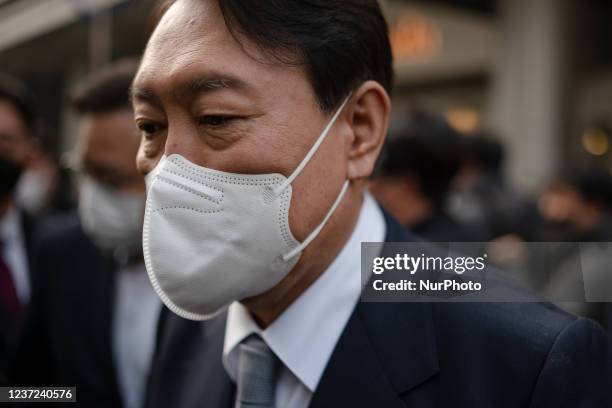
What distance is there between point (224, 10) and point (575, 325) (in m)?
1.02

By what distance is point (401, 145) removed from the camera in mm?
3680

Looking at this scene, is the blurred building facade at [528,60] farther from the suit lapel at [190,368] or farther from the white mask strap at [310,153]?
the white mask strap at [310,153]

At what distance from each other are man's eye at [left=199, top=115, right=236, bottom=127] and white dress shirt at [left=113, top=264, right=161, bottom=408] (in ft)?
4.40

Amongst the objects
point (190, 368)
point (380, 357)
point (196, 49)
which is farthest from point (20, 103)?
point (380, 357)

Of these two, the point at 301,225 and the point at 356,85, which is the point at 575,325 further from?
the point at 356,85

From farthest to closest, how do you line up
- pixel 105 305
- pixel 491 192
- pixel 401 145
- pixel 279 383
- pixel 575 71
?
pixel 575 71 → pixel 491 192 → pixel 401 145 → pixel 105 305 → pixel 279 383

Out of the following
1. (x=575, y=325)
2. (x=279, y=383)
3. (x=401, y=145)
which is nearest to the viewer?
(x=575, y=325)

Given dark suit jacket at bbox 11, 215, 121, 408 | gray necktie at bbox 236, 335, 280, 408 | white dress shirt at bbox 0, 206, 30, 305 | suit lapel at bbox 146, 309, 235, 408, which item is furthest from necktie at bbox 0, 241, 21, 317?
gray necktie at bbox 236, 335, 280, 408

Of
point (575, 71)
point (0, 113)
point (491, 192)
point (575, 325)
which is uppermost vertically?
point (575, 325)

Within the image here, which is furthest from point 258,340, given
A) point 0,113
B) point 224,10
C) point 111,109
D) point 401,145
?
point 0,113

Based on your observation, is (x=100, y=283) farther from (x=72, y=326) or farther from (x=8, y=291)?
(x=8, y=291)

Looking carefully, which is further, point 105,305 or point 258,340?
point 105,305

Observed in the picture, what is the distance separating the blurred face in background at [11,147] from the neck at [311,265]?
6.89 ft

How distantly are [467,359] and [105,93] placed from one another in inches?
83.5
